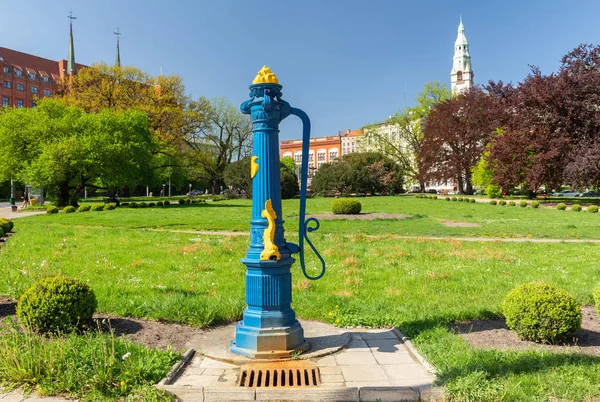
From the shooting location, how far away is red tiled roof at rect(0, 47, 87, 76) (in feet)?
270

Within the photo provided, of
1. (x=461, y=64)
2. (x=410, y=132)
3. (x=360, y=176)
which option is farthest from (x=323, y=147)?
(x=360, y=176)

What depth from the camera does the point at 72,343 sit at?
458 centimetres

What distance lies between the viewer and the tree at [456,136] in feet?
176

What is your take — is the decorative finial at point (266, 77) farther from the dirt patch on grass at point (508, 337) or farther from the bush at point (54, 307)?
the dirt patch on grass at point (508, 337)

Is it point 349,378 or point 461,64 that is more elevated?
point 461,64

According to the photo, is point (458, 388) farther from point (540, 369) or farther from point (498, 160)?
point (498, 160)

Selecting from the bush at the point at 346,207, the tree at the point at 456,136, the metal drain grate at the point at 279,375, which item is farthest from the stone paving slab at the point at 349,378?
the tree at the point at 456,136

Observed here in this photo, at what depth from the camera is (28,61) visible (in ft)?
280

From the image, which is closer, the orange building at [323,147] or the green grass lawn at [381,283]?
the green grass lawn at [381,283]

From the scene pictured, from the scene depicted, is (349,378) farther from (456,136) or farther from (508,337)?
(456,136)

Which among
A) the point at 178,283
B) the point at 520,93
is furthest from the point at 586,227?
the point at 520,93

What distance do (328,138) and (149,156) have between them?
367ft

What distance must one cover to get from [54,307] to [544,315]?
17.3 feet

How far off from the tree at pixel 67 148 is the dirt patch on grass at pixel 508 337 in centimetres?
3126
